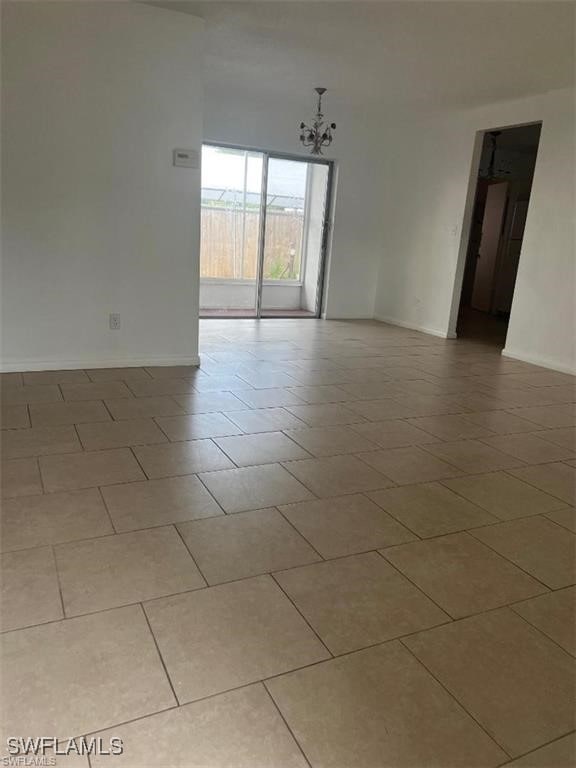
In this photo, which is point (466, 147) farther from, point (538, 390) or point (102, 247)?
point (102, 247)

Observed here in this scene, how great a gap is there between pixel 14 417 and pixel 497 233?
7675 millimetres

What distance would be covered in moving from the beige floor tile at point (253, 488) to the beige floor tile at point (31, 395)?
1378 millimetres

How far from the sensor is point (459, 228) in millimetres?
6113

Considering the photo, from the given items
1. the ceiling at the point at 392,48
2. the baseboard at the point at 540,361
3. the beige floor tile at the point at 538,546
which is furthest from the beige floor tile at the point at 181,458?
the baseboard at the point at 540,361

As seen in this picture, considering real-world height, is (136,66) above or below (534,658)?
above

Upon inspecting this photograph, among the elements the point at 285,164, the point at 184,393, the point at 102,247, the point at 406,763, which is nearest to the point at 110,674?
the point at 406,763

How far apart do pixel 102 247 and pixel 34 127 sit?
0.82 m

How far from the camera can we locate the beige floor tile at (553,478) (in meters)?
2.47

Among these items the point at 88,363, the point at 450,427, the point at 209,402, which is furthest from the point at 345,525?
the point at 88,363

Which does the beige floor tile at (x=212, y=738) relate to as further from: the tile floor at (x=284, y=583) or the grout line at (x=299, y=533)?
the grout line at (x=299, y=533)

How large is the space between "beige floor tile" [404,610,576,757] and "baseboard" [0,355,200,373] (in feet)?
10.3

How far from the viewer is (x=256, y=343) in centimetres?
542

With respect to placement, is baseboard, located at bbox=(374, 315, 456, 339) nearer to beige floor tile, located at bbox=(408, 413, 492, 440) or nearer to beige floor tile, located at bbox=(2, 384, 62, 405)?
beige floor tile, located at bbox=(408, 413, 492, 440)

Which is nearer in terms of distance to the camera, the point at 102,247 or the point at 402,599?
the point at 402,599
